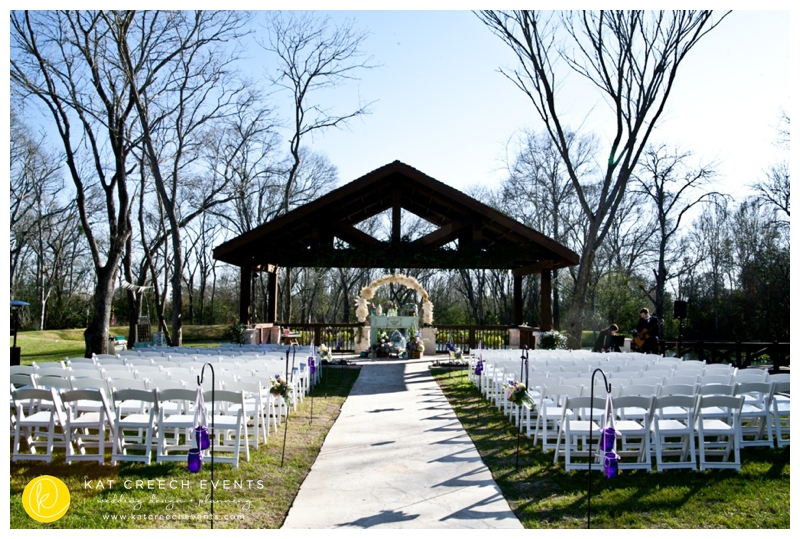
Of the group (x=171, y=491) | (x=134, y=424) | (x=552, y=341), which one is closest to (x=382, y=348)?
→ (x=552, y=341)

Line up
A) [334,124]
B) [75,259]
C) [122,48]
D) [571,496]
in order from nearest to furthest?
1. [571,496]
2. [122,48]
3. [334,124]
4. [75,259]

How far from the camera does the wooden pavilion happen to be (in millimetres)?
15414

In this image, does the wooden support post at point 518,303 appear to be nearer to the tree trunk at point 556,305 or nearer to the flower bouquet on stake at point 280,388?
the tree trunk at point 556,305

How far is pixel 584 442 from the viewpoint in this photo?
257 inches

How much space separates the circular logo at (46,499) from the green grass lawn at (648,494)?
3.46 metres

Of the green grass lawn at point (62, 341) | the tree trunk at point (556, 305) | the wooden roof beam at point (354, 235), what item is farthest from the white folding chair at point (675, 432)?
the tree trunk at point (556, 305)

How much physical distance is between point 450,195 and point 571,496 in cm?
1098

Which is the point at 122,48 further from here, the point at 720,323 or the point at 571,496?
the point at 720,323

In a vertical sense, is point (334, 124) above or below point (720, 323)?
above

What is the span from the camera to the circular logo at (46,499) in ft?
14.8

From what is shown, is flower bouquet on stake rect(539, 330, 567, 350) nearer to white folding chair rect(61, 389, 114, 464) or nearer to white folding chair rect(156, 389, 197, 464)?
white folding chair rect(156, 389, 197, 464)

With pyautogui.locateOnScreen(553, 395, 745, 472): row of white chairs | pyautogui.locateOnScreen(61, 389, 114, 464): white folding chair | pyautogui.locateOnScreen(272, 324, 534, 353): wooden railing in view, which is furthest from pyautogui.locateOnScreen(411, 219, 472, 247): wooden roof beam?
pyautogui.locateOnScreen(61, 389, 114, 464): white folding chair

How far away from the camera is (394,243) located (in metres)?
16.1

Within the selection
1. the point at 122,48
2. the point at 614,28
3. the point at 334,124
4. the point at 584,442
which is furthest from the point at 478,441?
the point at 334,124
